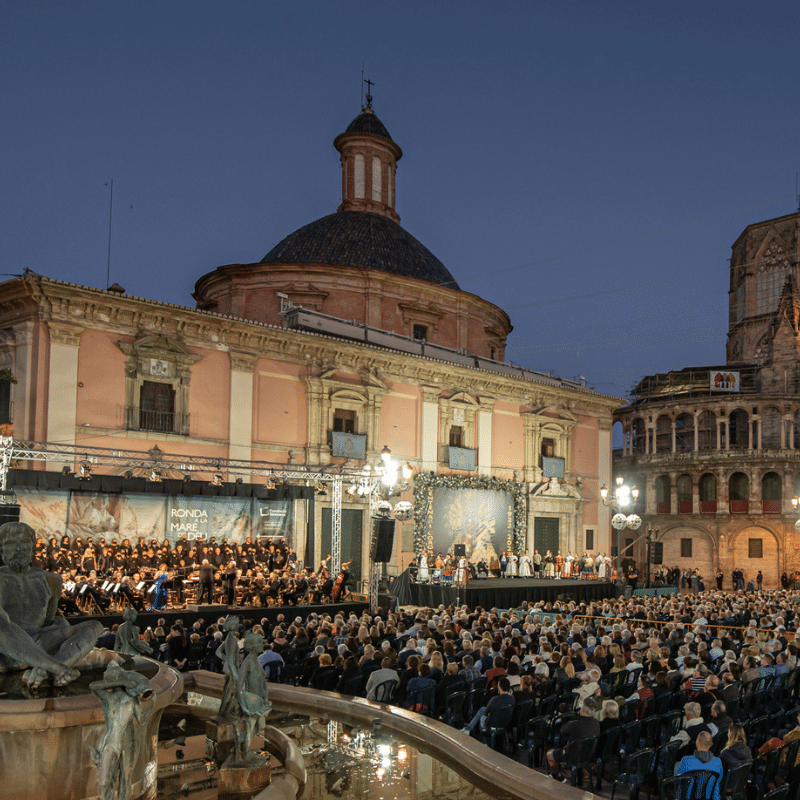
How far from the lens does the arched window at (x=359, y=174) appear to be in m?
42.0

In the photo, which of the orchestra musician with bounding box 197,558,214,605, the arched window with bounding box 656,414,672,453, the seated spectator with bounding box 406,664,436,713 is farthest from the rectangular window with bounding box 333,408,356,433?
the arched window with bounding box 656,414,672,453

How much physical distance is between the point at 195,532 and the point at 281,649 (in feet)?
43.6

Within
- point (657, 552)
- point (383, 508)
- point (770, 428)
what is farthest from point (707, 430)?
point (383, 508)

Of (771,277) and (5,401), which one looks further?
(771,277)

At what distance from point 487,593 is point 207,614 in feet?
34.5

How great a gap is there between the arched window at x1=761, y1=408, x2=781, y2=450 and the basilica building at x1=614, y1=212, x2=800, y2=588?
0.06m

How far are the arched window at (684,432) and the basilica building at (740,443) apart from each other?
0.08 meters

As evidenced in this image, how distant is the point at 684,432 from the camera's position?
5438 centimetres

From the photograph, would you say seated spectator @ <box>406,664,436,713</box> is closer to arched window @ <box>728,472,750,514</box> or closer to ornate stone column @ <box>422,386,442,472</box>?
ornate stone column @ <box>422,386,442,472</box>

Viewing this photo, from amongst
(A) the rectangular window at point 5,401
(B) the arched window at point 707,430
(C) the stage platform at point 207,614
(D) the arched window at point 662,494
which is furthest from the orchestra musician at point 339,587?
(B) the arched window at point 707,430

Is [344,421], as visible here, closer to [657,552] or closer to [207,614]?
[207,614]

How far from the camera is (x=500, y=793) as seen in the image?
26.2ft

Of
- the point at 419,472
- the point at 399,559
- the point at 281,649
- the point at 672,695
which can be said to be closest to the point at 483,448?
the point at 419,472

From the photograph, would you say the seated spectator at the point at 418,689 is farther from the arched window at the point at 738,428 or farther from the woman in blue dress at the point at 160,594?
the arched window at the point at 738,428
